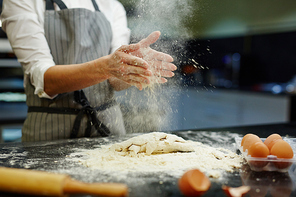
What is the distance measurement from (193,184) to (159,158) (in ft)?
1.12

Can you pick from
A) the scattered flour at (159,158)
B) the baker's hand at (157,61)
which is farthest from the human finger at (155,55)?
the scattered flour at (159,158)

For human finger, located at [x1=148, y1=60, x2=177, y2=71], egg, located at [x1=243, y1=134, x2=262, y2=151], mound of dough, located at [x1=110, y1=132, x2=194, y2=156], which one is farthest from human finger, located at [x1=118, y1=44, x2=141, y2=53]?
egg, located at [x1=243, y1=134, x2=262, y2=151]

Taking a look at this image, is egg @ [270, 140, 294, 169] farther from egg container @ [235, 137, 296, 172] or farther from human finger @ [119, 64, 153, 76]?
human finger @ [119, 64, 153, 76]

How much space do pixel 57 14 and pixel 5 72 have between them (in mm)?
1365

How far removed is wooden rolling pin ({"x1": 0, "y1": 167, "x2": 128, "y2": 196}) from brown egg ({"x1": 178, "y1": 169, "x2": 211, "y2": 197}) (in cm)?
14

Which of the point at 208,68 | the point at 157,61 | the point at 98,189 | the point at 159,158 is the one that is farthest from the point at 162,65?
the point at 98,189

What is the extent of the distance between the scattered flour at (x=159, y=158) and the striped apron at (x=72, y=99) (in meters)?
0.27

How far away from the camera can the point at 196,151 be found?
106 centimetres

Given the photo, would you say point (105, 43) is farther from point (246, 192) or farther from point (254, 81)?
point (254, 81)

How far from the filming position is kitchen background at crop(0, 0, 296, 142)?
3.91 feet

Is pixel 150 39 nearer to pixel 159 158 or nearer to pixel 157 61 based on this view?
pixel 157 61

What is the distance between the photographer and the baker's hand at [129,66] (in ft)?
3.29

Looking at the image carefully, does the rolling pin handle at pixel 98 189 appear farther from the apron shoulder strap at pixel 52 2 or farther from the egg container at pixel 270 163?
the apron shoulder strap at pixel 52 2

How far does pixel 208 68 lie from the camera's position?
123cm
